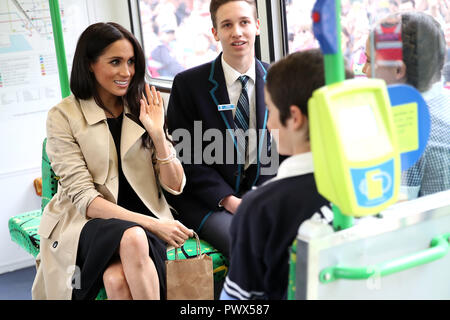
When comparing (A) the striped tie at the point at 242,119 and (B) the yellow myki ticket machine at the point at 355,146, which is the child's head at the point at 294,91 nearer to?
(B) the yellow myki ticket machine at the point at 355,146

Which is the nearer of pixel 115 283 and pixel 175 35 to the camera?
pixel 115 283

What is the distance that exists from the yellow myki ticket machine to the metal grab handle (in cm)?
16

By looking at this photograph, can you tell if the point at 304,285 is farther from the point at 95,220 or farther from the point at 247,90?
the point at 247,90

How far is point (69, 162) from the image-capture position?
2.46m

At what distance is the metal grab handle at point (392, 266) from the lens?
4.17 feet

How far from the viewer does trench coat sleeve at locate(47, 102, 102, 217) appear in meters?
2.43

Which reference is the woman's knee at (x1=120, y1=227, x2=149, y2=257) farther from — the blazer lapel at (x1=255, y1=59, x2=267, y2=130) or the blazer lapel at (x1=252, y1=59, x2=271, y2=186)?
the blazer lapel at (x1=255, y1=59, x2=267, y2=130)

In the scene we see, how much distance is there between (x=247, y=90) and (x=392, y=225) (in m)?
1.44

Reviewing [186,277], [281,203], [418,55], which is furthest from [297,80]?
[186,277]

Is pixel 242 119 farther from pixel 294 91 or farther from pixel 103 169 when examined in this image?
pixel 294 91

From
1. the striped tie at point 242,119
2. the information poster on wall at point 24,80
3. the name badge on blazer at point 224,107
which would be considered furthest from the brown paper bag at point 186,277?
the information poster on wall at point 24,80

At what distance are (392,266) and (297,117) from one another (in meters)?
0.43

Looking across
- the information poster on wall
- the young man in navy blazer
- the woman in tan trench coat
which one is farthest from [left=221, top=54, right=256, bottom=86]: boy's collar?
the information poster on wall

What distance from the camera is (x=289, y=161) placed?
4.64 feet
